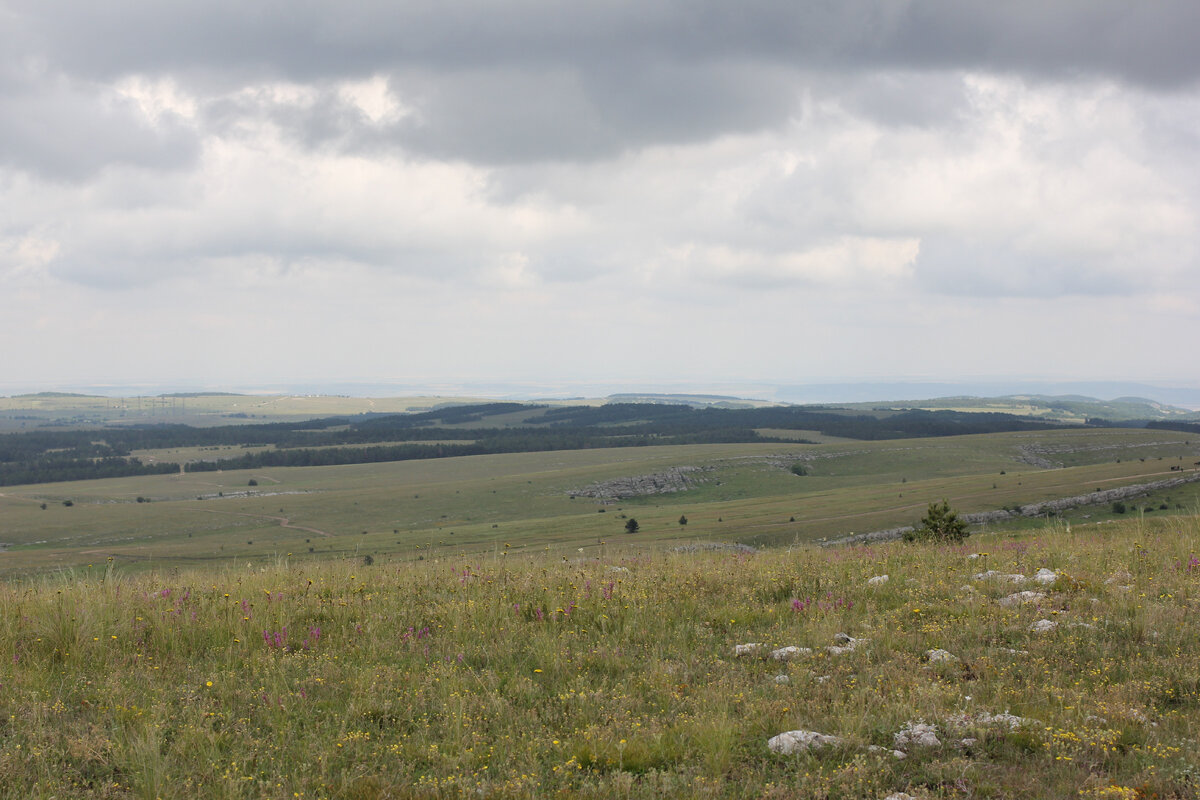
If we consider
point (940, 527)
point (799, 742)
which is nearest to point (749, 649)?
point (799, 742)

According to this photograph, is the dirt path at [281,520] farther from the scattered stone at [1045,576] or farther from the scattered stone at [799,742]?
the scattered stone at [799,742]

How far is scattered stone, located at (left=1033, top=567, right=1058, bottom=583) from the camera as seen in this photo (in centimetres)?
1016

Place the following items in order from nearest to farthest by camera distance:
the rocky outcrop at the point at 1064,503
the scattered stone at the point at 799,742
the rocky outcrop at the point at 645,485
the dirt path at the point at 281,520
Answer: the scattered stone at the point at 799,742 < the rocky outcrop at the point at 1064,503 < the dirt path at the point at 281,520 < the rocky outcrop at the point at 645,485

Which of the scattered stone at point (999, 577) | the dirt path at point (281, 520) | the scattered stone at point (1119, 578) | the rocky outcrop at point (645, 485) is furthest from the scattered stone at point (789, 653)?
the rocky outcrop at point (645, 485)

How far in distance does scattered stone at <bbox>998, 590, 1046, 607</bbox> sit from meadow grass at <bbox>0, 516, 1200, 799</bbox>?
9cm

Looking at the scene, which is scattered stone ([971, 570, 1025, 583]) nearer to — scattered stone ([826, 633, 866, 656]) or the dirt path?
scattered stone ([826, 633, 866, 656])

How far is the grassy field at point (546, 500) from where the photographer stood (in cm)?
7156

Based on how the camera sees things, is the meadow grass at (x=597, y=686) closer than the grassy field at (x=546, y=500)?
Yes

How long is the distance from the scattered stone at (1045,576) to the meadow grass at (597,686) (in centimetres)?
15

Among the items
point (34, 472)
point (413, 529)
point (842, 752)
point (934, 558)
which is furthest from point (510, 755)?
point (34, 472)

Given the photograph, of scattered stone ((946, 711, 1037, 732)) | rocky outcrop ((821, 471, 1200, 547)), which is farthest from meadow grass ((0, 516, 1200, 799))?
rocky outcrop ((821, 471, 1200, 547))

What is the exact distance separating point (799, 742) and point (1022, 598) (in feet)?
18.3

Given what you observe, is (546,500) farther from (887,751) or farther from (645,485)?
(887,751)

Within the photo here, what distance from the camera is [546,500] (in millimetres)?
124125
